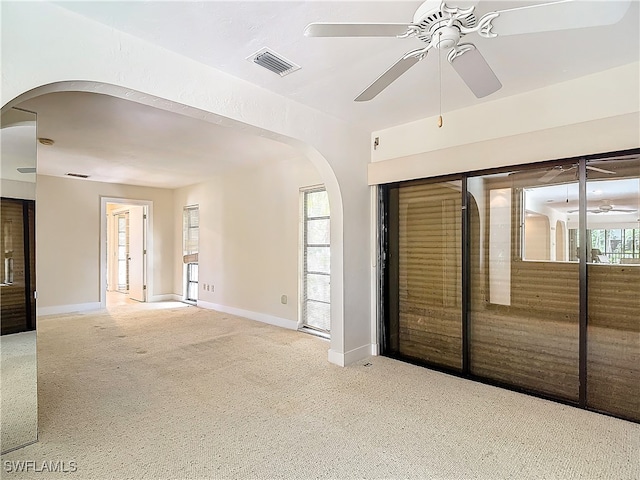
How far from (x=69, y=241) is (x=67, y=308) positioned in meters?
1.21

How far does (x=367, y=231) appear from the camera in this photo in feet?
12.7

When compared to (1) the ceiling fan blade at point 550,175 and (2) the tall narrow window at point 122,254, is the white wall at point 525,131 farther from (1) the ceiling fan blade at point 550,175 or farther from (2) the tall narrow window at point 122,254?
(2) the tall narrow window at point 122,254

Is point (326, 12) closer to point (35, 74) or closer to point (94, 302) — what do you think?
point (35, 74)

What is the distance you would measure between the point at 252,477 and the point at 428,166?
9.47ft

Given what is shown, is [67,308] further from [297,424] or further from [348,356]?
[297,424]

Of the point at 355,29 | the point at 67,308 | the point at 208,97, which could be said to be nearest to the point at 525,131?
the point at 355,29

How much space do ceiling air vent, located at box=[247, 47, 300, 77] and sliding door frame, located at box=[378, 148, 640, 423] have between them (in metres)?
1.75

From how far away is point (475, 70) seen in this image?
1.85 metres

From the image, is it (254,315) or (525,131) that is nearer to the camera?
(525,131)

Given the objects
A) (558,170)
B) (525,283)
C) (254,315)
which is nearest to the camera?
(558,170)

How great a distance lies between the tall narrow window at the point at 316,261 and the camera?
480 centimetres

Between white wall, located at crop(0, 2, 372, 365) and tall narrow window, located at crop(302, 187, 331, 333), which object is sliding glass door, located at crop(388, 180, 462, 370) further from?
tall narrow window, located at crop(302, 187, 331, 333)

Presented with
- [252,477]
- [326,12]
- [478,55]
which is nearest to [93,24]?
[326,12]

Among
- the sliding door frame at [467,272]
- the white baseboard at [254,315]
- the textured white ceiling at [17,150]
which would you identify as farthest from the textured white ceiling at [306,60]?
the white baseboard at [254,315]
